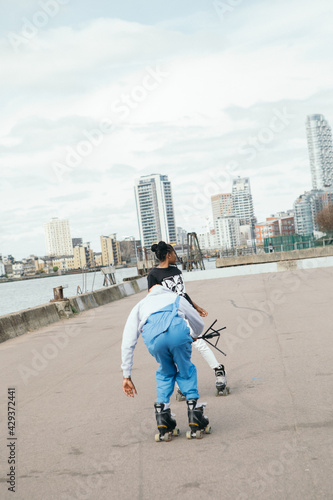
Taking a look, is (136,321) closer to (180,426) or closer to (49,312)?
(180,426)

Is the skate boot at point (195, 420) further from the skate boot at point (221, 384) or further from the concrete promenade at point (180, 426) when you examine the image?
the skate boot at point (221, 384)

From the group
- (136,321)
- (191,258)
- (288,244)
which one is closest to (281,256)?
(288,244)

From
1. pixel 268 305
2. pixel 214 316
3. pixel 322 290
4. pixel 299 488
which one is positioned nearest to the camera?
pixel 299 488

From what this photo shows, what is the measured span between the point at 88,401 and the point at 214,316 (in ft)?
25.9

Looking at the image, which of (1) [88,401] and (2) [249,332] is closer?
(1) [88,401]

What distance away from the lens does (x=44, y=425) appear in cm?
589

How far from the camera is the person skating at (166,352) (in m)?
4.87

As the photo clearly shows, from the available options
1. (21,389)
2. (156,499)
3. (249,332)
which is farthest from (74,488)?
(249,332)

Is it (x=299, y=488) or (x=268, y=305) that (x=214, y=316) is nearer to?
(x=268, y=305)

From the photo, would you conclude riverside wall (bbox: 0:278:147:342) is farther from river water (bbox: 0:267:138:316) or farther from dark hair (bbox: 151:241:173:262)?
dark hair (bbox: 151:241:173:262)

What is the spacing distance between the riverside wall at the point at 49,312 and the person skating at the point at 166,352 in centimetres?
946

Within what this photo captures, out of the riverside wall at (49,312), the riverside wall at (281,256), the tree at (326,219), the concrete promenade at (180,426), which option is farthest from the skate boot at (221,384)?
the tree at (326,219)

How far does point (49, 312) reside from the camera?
1727 cm

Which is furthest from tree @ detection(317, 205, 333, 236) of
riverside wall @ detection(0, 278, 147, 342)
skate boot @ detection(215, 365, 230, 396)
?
skate boot @ detection(215, 365, 230, 396)
